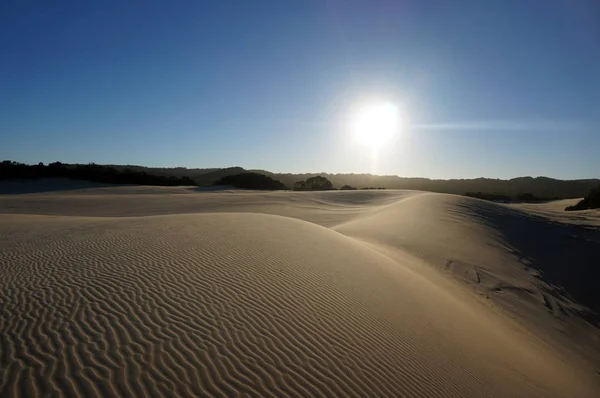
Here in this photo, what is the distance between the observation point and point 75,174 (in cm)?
3303

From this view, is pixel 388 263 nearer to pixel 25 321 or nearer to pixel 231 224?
pixel 231 224

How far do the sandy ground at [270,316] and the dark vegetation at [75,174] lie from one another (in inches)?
A: 1096

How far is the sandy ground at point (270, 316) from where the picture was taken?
2971mm

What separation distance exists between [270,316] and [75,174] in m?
36.6

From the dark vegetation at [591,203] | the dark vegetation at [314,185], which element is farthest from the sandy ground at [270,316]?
the dark vegetation at [314,185]

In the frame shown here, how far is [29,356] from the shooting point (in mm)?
2926

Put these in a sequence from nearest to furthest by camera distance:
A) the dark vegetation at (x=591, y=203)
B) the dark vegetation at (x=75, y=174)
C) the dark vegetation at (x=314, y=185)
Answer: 1. the dark vegetation at (x=591, y=203)
2. the dark vegetation at (x=75, y=174)
3. the dark vegetation at (x=314, y=185)

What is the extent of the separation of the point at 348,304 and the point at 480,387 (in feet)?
5.85

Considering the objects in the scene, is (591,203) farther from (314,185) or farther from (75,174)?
(75,174)

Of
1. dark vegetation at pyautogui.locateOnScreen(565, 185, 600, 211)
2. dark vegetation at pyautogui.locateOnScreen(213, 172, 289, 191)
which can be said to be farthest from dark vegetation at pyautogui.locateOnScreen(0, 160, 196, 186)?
dark vegetation at pyautogui.locateOnScreen(565, 185, 600, 211)

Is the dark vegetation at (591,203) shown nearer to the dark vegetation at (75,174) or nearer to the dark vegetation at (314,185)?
the dark vegetation at (314,185)

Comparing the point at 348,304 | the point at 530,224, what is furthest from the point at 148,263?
the point at 530,224

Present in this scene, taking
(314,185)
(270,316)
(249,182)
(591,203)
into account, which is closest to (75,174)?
(249,182)

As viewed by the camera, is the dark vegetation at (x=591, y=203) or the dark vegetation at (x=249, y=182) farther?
the dark vegetation at (x=249, y=182)
